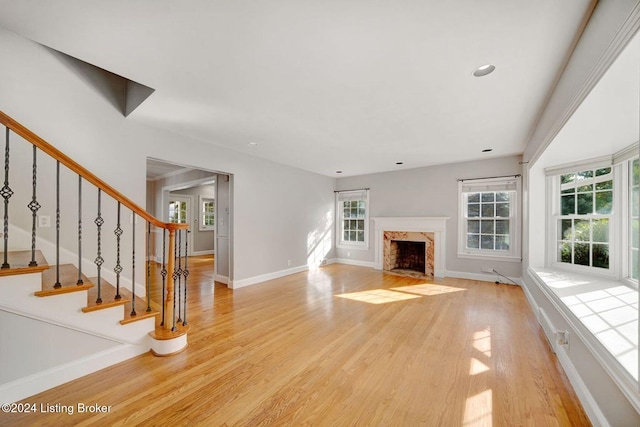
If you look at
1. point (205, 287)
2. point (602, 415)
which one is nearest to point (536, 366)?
point (602, 415)

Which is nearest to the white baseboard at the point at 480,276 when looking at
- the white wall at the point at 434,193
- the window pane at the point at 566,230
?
the white wall at the point at 434,193

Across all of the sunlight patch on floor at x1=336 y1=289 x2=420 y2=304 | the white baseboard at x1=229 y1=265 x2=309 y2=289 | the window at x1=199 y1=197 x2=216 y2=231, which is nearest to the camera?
the sunlight patch on floor at x1=336 y1=289 x2=420 y2=304

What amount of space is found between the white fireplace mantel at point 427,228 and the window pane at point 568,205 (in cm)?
206

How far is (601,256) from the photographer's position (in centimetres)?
267

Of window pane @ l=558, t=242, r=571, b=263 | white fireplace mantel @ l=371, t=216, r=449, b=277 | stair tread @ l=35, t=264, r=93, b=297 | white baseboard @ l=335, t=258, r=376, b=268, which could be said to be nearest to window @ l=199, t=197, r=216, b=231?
white baseboard @ l=335, t=258, r=376, b=268

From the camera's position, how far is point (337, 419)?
1499mm

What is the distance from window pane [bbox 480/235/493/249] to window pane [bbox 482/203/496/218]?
433mm

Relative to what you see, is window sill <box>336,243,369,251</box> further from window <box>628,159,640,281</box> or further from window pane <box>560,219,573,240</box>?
window <box>628,159,640,281</box>

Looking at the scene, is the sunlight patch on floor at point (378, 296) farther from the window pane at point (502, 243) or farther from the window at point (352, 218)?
the window at point (352, 218)

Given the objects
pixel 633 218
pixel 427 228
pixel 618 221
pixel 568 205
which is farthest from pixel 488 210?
pixel 633 218

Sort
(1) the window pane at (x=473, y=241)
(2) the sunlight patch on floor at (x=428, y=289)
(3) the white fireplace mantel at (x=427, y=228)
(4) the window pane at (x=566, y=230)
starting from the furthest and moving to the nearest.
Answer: (3) the white fireplace mantel at (x=427, y=228)
(1) the window pane at (x=473, y=241)
(2) the sunlight patch on floor at (x=428, y=289)
(4) the window pane at (x=566, y=230)

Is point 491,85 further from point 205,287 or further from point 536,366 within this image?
point 205,287

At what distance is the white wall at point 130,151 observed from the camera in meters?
2.36

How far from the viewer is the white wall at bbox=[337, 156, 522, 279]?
4.79m
